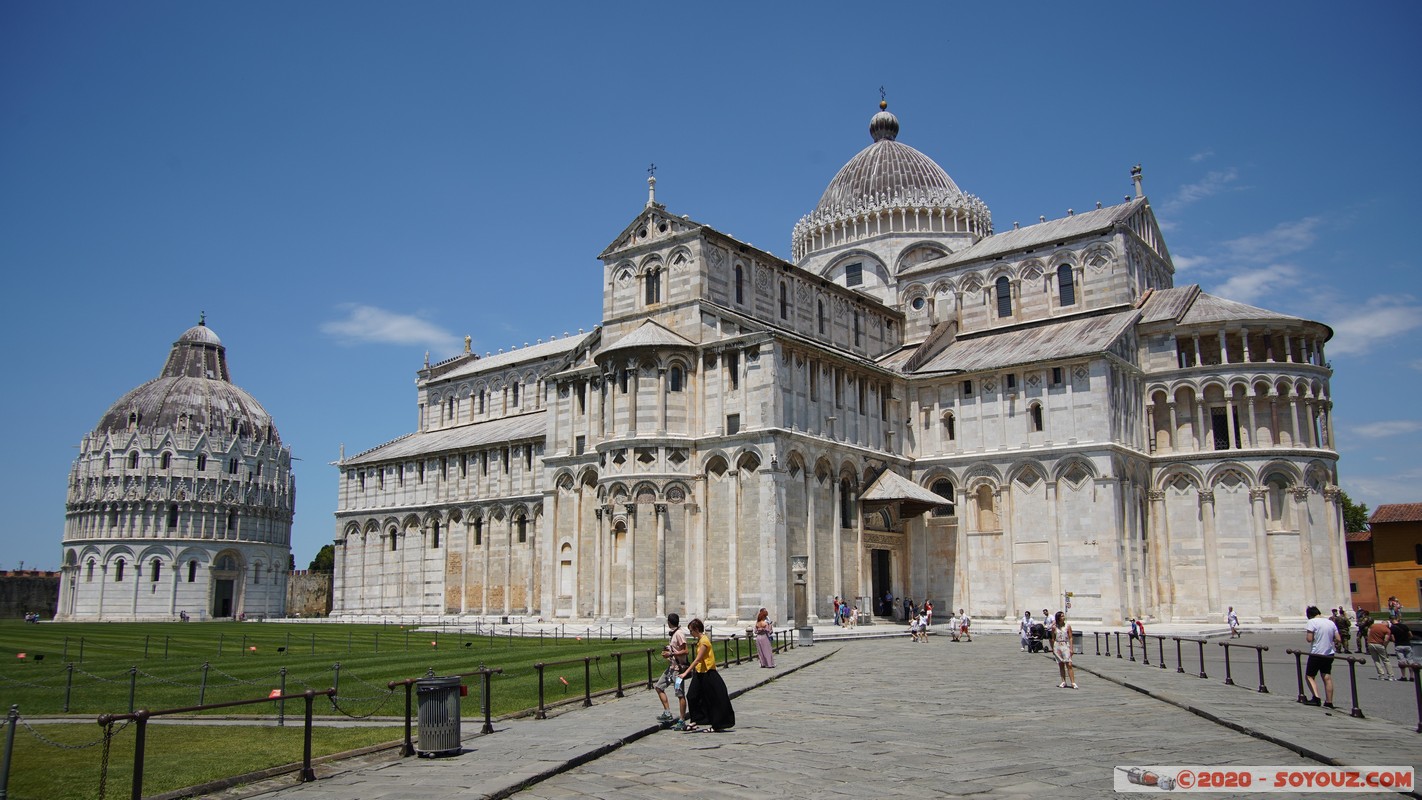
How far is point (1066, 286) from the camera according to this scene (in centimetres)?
5619

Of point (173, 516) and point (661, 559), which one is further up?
point (173, 516)

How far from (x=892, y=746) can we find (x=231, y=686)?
1487cm

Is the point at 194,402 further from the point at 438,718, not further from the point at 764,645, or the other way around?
the point at 438,718

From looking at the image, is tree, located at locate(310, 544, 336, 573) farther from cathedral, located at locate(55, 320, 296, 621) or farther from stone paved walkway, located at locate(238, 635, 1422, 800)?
stone paved walkway, located at locate(238, 635, 1422, 800)

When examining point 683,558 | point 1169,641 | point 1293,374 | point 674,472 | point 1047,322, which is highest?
point 1047,322

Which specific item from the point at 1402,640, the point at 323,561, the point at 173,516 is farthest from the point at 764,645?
the point at 323,561

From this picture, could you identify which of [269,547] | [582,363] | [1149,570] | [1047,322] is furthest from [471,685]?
[269,547]

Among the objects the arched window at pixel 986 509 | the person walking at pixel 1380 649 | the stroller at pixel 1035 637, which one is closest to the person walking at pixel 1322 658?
the person walking at pixel 1380 649

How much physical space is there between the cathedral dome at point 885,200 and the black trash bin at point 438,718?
54916 millimetres

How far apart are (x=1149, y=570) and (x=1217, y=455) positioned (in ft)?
21.3

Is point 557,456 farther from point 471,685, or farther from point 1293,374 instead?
point 1293,374

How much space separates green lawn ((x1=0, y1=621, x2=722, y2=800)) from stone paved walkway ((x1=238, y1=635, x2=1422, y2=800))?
6.58 feet

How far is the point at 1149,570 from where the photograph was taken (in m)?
49.8

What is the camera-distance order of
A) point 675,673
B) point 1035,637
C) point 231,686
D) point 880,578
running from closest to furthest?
point 675,673 < point 231,686 < point 1035,637 < point 880,578
